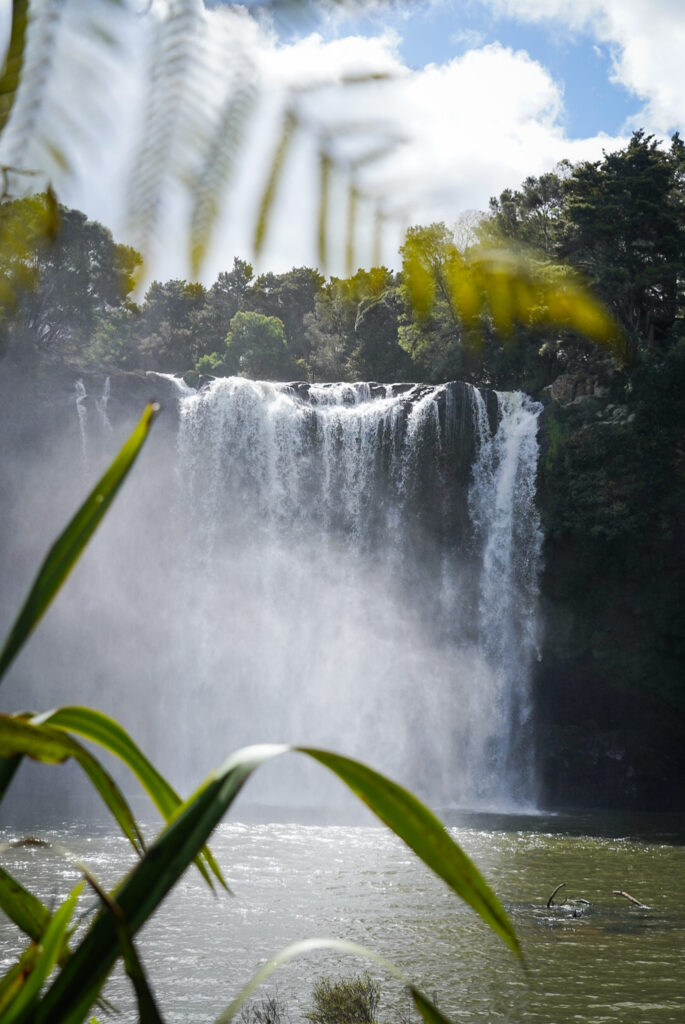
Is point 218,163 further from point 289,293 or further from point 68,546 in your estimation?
point 289,293

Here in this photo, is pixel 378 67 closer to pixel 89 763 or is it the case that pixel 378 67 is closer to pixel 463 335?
pixel 463 335

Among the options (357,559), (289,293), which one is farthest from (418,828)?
(357,559)

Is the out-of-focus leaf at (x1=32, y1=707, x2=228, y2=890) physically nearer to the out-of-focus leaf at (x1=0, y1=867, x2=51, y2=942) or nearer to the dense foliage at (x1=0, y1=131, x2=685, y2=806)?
the out-of-focus leaf at (x1=0, y1=867, x2=51, y2=942)

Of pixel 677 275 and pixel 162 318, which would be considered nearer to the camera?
pixel 162 318

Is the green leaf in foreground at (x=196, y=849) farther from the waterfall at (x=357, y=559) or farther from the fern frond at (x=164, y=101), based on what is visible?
the waterfall at (x=357, y=559)

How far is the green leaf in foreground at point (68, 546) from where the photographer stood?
0.72m

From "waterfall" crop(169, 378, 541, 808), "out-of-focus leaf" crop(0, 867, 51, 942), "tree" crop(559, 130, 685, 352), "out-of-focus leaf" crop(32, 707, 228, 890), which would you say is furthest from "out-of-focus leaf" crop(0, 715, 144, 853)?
"waterfall" crop(169, 378, 541, 808)

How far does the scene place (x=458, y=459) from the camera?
2144cm

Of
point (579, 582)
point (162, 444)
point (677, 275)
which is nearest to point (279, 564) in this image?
point (162, 444)

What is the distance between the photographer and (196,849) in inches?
→ 24.6

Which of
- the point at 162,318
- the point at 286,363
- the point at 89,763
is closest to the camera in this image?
the point at 89,763

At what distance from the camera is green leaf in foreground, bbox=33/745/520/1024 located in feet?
2.05

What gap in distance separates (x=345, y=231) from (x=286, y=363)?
26.0m

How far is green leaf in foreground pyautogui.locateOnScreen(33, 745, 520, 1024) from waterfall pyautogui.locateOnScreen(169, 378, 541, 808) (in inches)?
803
